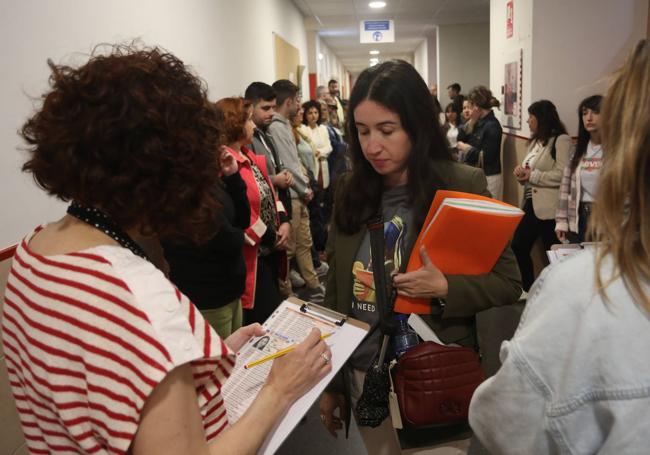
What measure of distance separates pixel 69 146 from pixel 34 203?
1.28m

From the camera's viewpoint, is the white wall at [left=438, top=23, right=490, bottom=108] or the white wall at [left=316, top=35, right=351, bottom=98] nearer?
the white wall at [left=316, top=35, right=351, bottom=98]

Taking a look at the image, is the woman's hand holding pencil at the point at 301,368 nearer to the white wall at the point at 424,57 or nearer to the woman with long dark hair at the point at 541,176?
the woman with long dark hair at the point at 541,176

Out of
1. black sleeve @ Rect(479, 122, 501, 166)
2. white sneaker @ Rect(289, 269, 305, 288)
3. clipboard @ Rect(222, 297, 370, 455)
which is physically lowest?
white sneaker @ Rect(289, 269, 305, 288)

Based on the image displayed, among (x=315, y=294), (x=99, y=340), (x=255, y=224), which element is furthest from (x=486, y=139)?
(x=99, y=340)

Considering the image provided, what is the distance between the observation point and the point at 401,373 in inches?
49.9

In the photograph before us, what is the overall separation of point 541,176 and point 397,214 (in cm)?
310

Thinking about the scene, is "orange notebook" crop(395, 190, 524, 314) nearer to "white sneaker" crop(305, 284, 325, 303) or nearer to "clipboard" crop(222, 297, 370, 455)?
"clipboard" crop(222, 297, 370, 455)

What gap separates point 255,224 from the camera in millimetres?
2533

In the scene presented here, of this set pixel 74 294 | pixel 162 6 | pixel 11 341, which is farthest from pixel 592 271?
pixel 162 6

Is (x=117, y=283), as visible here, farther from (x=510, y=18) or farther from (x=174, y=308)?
(x=510, y=18)

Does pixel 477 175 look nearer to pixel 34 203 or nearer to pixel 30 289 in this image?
pixel 30 289

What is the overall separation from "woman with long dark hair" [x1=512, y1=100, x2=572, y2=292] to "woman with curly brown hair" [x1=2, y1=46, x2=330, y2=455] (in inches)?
150

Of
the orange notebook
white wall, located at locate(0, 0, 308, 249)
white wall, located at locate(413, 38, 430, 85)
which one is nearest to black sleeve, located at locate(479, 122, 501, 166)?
white wall, located at locate(0, 0, 308, 249)

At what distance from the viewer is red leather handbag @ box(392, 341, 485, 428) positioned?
1.23 m
